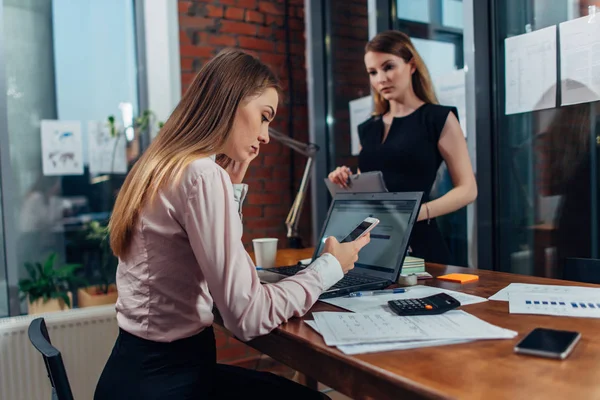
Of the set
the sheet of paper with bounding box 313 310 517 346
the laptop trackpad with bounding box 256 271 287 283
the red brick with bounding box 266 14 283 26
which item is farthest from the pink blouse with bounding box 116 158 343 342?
the red brick with bounding box 266 14 283 26

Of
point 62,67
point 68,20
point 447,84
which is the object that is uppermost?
point 68,20

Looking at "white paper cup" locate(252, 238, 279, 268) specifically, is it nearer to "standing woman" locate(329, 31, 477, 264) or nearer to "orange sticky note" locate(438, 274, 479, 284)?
"standing woman" locate(329, 31, 477, 264)

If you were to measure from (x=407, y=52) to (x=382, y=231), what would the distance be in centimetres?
94

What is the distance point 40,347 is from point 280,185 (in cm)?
244

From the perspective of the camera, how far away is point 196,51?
120 inches

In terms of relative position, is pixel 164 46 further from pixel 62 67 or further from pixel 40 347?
pixel 40 347

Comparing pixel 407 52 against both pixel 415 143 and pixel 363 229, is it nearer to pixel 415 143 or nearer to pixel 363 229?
pixel 415 143

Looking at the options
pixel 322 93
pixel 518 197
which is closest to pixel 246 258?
pixel 518 197

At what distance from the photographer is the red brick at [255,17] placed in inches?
126

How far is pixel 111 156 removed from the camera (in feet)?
9.82

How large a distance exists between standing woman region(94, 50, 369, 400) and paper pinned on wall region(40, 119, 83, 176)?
1943 mm

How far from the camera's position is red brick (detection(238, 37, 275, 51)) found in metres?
3.17

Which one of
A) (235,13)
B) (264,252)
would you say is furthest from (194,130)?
(235,13)

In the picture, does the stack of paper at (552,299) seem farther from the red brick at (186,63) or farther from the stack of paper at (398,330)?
the red brick at (186,63)
